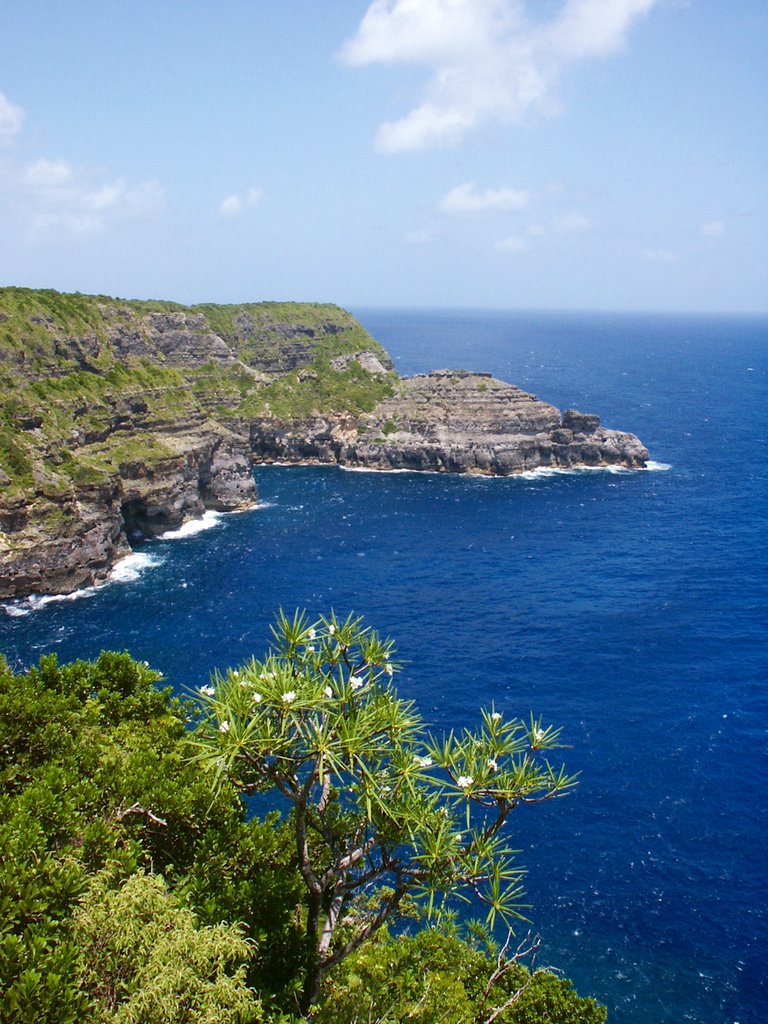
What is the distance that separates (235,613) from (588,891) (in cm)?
5165

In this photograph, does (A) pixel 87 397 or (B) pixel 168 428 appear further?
(B) pixel 168 428

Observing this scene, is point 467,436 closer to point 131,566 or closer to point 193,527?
point 193,527

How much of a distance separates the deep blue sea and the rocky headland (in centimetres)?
706

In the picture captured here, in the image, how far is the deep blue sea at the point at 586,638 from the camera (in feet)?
152

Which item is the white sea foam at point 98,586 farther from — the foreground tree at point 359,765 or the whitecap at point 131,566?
the foreground tree at point 359,765

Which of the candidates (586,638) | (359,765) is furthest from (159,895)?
(586,638)

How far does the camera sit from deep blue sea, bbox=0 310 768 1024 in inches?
1825

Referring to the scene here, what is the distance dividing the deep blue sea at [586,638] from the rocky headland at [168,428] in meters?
7.06

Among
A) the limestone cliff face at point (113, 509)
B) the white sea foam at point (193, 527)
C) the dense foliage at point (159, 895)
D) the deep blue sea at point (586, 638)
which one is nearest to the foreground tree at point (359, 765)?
the dense foliage at point (159, 895)

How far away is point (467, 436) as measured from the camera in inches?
6235

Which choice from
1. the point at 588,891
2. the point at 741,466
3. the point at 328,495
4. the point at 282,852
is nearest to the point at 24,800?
the point at 282,852

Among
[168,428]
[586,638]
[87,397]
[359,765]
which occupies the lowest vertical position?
[586,638]

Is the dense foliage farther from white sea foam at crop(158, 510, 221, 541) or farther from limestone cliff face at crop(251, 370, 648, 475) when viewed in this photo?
limestone cliff face at crop(251, 370, 648, 475)

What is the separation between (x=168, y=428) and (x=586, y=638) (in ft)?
265
